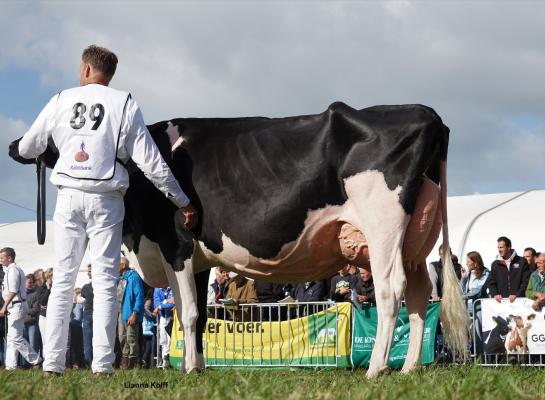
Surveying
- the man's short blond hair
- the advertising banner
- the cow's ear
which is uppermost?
the man's short blond hair

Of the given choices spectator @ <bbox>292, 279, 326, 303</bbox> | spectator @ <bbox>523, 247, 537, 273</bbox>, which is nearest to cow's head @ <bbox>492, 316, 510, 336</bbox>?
spectator @ <bbox>523, 247, 537, 273</bbox>

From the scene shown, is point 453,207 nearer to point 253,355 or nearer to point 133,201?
point 253,355

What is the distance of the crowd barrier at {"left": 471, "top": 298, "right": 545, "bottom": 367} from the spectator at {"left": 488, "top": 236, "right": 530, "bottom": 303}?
1.97ft

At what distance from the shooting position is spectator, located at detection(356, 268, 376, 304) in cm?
1428

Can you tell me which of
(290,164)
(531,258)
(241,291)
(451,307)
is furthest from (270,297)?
(290,164)

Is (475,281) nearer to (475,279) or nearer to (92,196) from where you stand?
(475,279)

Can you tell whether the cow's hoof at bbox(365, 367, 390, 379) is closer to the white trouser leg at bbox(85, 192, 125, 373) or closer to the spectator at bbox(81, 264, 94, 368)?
the white trouser leg at bbox(85, 192, 125, 373)

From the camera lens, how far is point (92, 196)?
6727mm

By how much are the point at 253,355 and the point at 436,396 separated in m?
9.63

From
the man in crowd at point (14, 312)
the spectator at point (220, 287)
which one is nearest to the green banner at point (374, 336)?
the spectator at point (220, 287)

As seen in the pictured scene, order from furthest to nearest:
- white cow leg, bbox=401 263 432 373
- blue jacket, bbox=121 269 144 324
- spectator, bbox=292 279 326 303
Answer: blue jacket, bbox=121 269 144 324, spectator, bbox=292 279 326 303, white cow leg, bbox=401 263 432 373

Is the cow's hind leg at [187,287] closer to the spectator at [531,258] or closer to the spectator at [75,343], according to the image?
the spectator at [531,258]

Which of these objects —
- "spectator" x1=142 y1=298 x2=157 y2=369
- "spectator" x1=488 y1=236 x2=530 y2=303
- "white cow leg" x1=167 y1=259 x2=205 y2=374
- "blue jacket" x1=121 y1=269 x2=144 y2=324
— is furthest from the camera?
"spectator" x1=142 y1=298 x2=157 y2=369

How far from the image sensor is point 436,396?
4.64 meters
